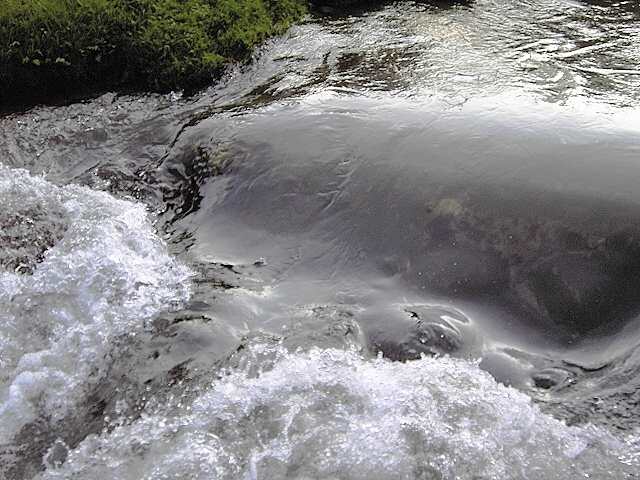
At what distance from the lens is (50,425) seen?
3.80m

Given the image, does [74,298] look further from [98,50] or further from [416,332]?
[98,50]

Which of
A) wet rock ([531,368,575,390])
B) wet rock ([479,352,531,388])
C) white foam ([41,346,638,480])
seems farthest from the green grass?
wet rock ([531,368,575,390])

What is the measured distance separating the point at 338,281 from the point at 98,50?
15.2ft

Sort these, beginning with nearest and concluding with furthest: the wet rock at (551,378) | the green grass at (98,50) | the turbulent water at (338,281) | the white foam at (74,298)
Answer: the turbulent water at (338,281) < the wet rock at (551,378) < the white foam at (74,298) < the green grass at (98,50)

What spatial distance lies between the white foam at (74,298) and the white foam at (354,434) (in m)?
0.51

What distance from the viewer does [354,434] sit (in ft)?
11.5

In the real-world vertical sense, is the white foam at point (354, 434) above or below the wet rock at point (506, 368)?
above

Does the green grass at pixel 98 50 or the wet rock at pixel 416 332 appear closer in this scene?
the wet rock at pixel 416 332

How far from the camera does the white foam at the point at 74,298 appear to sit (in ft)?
13.1

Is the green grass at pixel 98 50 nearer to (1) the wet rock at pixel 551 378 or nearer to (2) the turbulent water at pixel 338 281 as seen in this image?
(2) the turbulent water at pixel 338 281

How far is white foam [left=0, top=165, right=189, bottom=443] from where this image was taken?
3.99 meters

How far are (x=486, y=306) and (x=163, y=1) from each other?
589 cm

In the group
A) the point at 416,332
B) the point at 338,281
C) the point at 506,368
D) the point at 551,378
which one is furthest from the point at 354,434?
the point at 338,281

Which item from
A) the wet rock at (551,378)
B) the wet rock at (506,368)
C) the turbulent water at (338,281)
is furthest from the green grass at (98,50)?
the wet rock at (551,378)
